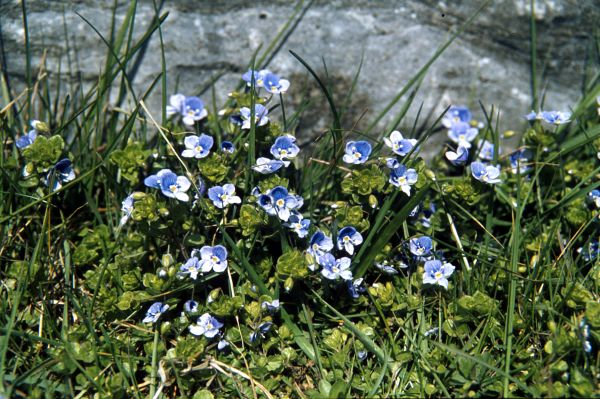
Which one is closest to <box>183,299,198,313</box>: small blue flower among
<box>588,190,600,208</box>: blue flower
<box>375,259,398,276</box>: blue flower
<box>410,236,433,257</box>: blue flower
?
<box>375,259,398,276</box>: blue flower

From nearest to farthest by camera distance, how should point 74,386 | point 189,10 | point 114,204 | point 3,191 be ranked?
point 74,386 < point 3,191 < point 114,204 < point 189,10

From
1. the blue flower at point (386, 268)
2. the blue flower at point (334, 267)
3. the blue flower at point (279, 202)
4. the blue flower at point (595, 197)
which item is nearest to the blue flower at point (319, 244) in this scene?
the blue flower at point (334, 267)

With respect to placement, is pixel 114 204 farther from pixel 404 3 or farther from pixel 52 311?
pixel 404 3

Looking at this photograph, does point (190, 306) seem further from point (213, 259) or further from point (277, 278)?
point (277, 278)

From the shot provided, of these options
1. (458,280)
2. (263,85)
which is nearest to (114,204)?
(263,85)

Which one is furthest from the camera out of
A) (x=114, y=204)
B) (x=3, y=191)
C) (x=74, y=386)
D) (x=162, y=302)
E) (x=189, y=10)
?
(x=189, y=10)

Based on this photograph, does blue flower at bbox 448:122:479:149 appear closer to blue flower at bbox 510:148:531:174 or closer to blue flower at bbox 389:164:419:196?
blue flower at bbox 510:148:531:174

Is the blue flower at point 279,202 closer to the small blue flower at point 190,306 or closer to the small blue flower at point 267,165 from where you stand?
the small blue flower at point 267,165
